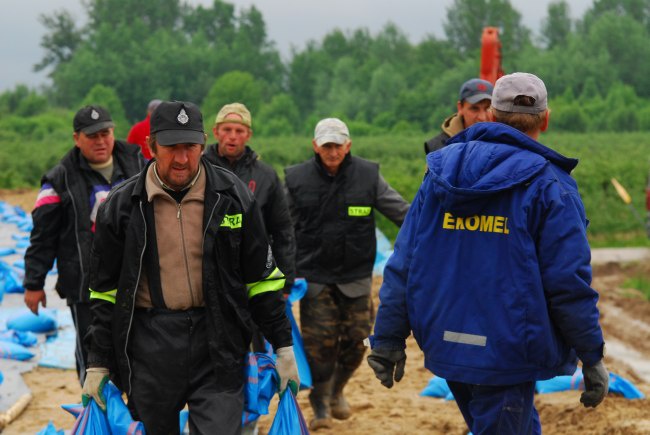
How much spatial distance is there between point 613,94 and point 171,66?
38.8 m

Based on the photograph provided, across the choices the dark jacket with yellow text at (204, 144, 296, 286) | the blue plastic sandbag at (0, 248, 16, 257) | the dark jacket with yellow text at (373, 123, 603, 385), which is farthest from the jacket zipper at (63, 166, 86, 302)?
the blue plastic sandbag at (0, 248, 16, 257)

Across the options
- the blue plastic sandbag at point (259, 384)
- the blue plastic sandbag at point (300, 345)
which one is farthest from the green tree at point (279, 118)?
the blue plastic sandbag at point (259, 384)

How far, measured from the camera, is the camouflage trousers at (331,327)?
261 inches

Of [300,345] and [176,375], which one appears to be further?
[300,345]

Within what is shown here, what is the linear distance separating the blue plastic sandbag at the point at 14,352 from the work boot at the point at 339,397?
8.73 feet

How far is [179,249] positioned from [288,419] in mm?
870

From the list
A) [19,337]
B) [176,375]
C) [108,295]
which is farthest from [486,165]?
[19,337]

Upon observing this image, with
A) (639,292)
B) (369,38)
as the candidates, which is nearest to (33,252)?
(639,292)

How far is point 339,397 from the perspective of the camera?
23.0ft

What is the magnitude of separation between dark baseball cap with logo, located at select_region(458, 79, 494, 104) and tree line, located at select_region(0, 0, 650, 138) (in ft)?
175

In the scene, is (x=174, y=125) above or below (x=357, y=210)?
above

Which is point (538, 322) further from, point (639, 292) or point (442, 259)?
point (639, 292)

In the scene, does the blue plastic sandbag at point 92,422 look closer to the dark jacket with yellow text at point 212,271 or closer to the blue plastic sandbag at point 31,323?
the dark jacket with yellow text at point 212,271

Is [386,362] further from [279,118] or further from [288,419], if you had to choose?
[279,118]
